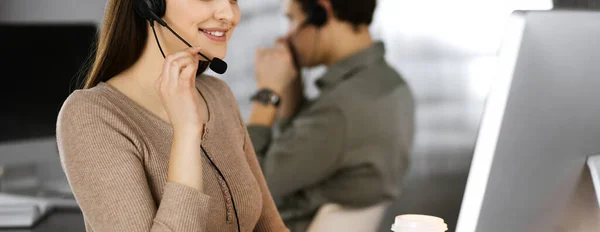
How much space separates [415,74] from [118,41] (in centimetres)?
141

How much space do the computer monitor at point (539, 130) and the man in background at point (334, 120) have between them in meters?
1.64

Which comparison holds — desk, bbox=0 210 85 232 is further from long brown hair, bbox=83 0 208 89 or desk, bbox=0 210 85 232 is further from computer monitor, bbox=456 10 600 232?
computer monitor, bbox=456 10 600 232

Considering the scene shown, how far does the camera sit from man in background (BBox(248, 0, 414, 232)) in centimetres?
243

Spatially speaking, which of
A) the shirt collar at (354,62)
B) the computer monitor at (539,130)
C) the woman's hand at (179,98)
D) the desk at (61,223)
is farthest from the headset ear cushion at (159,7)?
the shirt collar at (354,62)

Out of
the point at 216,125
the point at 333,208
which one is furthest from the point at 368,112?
the point at 216,125

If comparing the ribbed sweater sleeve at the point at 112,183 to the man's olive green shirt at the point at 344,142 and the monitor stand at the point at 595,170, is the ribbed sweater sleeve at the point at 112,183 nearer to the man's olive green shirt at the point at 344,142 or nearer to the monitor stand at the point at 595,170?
the monitor stand at the point at 595,170

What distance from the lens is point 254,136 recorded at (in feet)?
8.23

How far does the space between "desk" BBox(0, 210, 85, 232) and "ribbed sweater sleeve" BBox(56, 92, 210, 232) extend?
888mm

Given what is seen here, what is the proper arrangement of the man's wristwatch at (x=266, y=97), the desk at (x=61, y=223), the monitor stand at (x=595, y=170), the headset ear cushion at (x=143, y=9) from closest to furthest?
the monitor stand at (x=595, y=170)
the headset ear cushion at (x=143, y=9)
the desk at (x=61, y=223)
the man's wristwatch at (x=266, y=97)

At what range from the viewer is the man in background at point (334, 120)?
2.43 metres

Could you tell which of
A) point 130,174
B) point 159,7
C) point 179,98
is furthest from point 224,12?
point 130,174

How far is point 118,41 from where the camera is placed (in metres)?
1.21

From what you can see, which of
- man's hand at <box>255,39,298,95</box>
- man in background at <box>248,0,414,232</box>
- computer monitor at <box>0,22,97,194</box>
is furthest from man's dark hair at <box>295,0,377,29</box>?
computer monitor at <box>0,22,97,194</box>

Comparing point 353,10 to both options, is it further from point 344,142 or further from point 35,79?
point 35,79
